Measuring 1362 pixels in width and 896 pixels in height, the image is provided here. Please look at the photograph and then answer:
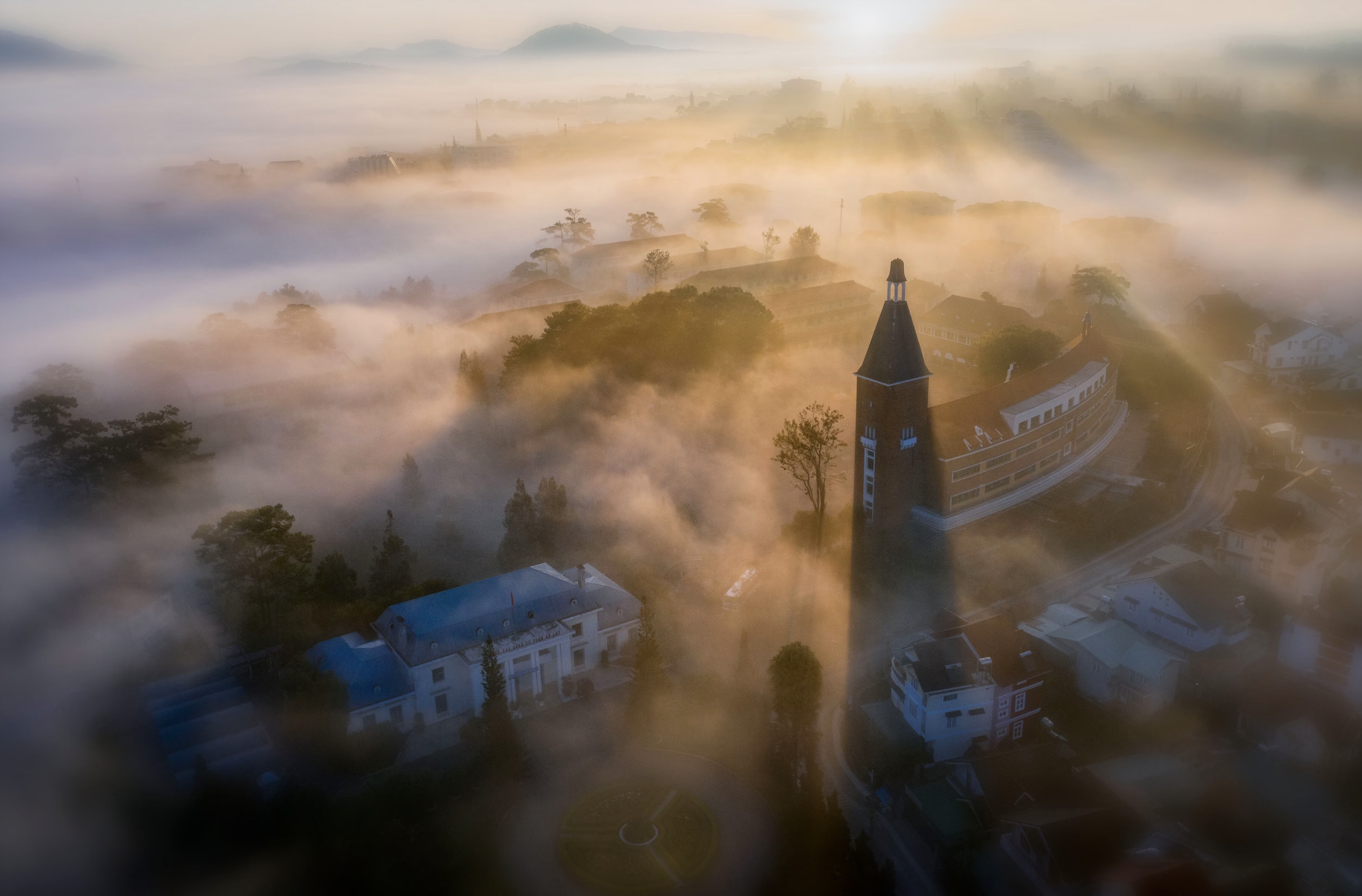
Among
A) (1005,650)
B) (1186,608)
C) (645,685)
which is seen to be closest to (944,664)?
(1005,650)

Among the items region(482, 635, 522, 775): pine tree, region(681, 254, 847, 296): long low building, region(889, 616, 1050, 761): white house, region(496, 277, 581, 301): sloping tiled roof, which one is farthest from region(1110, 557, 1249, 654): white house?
region(496, 277, 581, 301): sloping tiled roof

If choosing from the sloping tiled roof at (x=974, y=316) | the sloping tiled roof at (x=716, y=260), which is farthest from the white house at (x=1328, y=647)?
the sloping tiled roof at (x=716, y=260)

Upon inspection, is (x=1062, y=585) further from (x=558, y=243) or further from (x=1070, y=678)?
(x=558, y=243)

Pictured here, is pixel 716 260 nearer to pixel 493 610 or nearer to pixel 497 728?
pixel 493 610

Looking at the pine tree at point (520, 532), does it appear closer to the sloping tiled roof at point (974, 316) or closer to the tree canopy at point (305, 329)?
the sloping tiled roof at point (974, 316)

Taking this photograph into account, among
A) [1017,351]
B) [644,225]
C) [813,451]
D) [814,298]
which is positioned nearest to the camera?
[813,451]

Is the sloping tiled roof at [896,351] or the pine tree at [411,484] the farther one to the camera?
the pine tree at [411,484]
